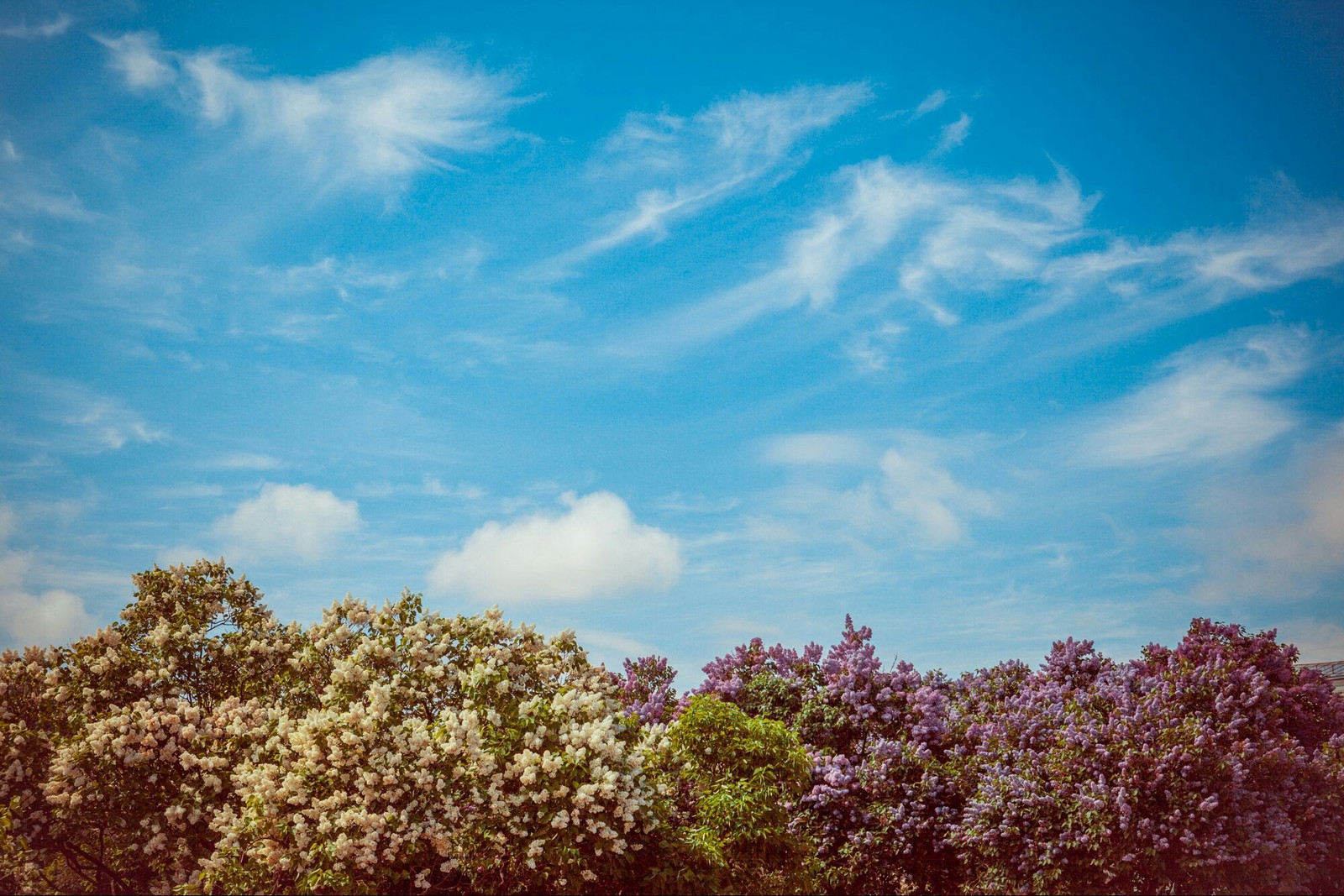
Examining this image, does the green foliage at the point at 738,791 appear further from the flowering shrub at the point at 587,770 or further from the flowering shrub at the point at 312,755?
the flowering shrub at the point at 312,755

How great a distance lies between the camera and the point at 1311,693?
1980cm

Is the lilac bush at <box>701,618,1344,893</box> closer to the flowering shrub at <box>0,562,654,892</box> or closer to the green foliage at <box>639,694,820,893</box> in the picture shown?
the green foliage at <box>639,694,820,893</box>

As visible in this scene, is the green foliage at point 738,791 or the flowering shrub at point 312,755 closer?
the flowering shrub at point 312,755

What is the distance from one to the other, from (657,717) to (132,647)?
1040 centimetres

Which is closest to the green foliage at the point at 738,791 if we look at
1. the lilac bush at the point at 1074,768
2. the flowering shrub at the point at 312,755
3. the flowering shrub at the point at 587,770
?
the flowering shrub at the point at 587,770

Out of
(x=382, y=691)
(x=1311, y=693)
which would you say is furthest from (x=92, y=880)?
(x=1311, y=693)

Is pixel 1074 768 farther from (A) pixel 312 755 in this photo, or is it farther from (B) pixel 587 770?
(A) pixel 312 755

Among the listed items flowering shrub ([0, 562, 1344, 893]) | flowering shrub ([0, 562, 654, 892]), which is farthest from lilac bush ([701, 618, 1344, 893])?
flowering shrub ([0, 562, 654, 892])

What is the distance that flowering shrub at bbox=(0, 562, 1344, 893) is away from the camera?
1403 cm

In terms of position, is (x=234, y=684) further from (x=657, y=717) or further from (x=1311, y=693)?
(x=1311, y=693)

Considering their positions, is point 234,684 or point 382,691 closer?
point 382,691

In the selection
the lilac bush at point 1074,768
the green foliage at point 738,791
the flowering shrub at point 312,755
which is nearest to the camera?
the flowering shrub at point 312,755

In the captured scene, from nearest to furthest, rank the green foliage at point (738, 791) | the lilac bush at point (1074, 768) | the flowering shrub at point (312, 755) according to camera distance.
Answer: the flowering shrub at point (312, 755), the green foliage at point (738, 791), the lilac bush at point (1074, 768)

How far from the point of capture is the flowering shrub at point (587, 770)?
1403 centimetres
